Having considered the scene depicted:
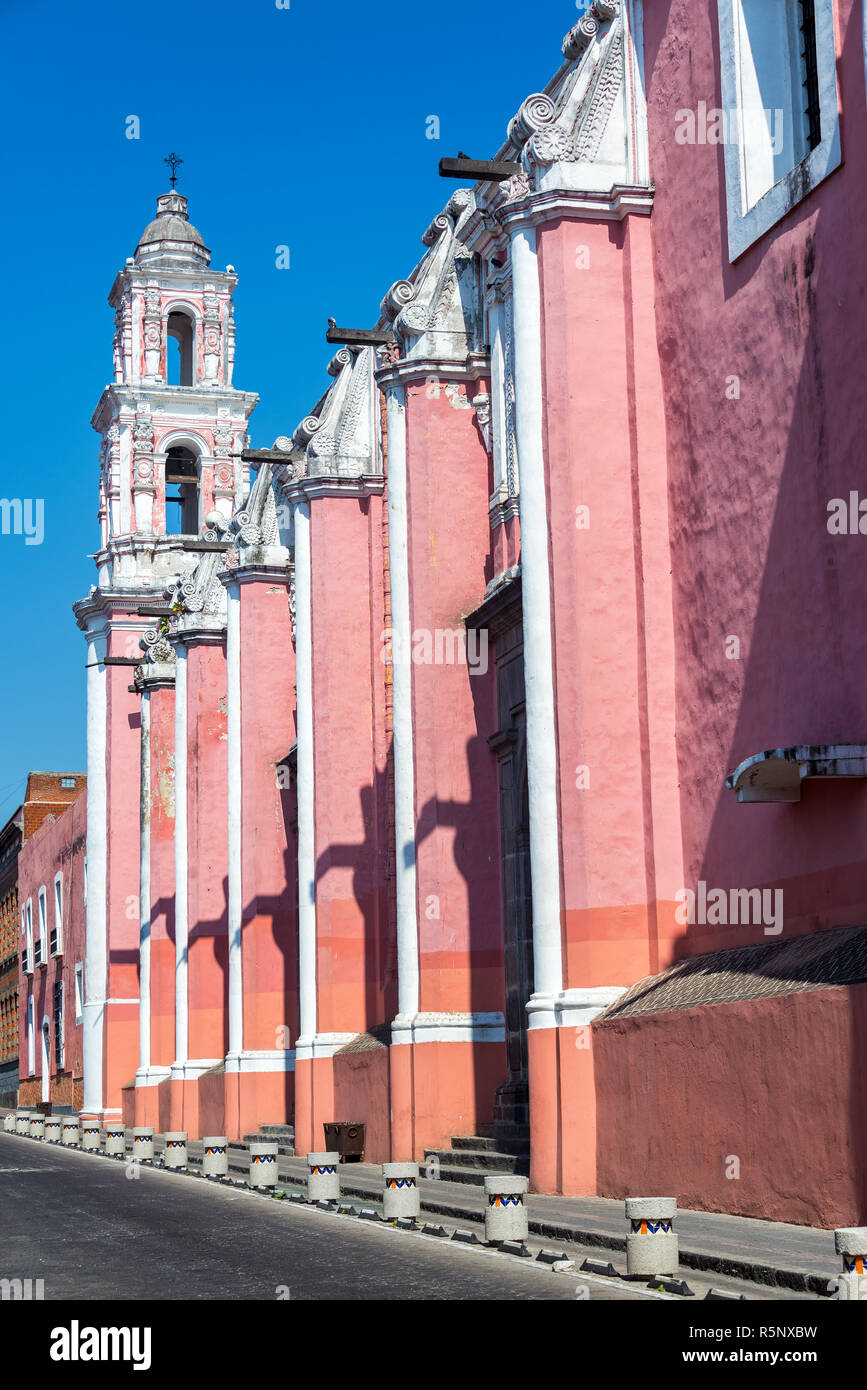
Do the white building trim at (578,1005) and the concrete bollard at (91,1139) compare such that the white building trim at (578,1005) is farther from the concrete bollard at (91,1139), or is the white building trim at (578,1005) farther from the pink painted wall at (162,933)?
the pink painted wall at (162,933)

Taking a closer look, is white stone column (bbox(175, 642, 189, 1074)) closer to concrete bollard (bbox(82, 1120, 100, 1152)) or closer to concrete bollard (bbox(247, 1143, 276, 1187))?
concrete bollard (bbox(82, 1120, 100, 1152))

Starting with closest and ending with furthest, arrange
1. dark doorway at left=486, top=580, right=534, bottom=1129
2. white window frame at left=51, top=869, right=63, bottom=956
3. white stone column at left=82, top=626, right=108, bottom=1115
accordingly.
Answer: dark doorway at left=486, top=580, right=534, bottom=1129
white stone column at left=82, top=626, right=108, bottom=1115
white window frame at left=51, top=869, right=63, bottom=956

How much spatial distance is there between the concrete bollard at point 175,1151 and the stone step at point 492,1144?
604 centimetres

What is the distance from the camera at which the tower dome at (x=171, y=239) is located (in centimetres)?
4403

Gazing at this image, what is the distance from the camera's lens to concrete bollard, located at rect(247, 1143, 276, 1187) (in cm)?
1966

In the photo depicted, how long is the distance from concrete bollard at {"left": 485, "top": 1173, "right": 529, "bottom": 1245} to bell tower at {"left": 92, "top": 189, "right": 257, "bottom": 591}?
100 ft

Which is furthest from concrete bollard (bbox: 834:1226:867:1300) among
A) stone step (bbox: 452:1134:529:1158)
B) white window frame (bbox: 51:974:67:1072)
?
white window frame (bbox: 51:974:67:1072)

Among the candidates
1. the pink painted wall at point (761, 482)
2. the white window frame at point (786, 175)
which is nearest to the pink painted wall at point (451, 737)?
the pink painted wall at point (761, 482)

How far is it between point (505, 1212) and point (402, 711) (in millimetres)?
10126

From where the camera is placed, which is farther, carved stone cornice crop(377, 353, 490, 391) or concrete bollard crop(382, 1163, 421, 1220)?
carved stone cornice crop(377, 353, 490, 391)
